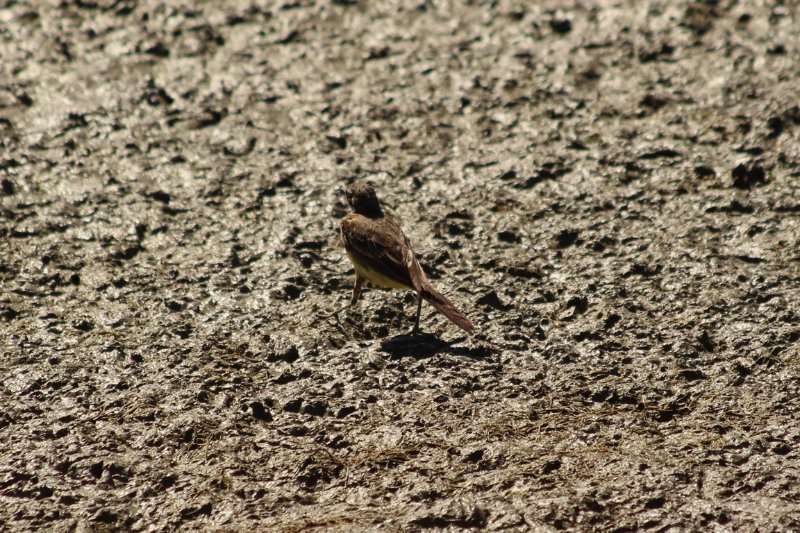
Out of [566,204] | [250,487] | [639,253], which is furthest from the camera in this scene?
[566,204]

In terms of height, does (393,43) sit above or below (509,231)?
above

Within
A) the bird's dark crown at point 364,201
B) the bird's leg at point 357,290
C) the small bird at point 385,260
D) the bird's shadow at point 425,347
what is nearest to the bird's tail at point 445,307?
the small bird at point 385,260

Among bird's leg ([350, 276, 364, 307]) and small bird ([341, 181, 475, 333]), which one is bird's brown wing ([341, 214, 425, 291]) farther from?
bird's leg ([350, 276, 364, 307])

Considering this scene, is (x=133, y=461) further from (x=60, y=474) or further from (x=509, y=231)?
(x=509, y=231)

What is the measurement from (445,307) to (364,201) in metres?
1.38

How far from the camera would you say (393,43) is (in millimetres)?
9375

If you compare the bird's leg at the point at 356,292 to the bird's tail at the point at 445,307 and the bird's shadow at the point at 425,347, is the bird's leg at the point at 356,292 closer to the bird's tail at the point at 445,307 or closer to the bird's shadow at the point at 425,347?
the bird's shadow at the point at 425,347

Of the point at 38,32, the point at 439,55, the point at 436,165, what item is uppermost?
the point at 38,32

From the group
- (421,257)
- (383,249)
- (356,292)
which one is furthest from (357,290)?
(421,257)

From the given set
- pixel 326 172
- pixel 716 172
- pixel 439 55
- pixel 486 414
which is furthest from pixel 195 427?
pixel 439 55

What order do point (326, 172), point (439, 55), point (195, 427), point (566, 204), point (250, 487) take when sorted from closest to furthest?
point (250, 487) → point (195, 427) → point (566, 204) → point (326, 172) → point (439, 55)

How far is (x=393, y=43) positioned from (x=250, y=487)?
575cm

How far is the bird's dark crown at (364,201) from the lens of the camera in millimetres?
6786

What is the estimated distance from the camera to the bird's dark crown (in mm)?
6786
